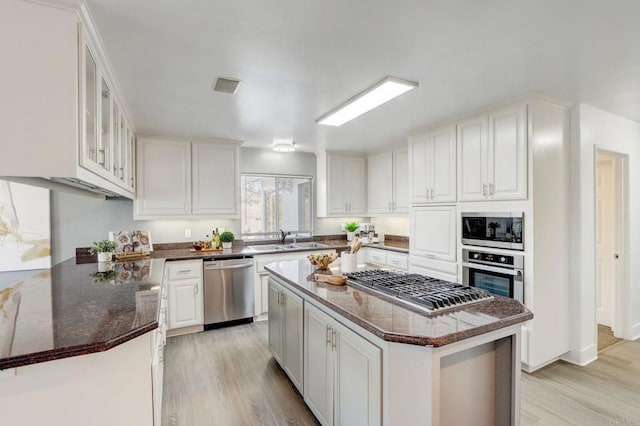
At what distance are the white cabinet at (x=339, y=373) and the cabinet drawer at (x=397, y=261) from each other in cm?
221

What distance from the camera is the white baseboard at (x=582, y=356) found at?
9.37ft

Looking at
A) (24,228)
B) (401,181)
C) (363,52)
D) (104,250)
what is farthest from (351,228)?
(24,228)

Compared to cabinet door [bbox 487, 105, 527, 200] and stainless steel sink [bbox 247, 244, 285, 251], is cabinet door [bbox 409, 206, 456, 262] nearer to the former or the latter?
cabinet door [bbox 487, 105, 527, 200]

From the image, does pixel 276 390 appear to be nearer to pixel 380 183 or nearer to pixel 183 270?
pixel 183 270

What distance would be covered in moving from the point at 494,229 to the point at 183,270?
3.35 meters

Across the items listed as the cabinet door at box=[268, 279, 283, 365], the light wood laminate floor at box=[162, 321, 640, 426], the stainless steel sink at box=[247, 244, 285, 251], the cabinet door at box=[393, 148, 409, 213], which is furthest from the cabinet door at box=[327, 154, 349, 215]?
the light wood laminate floor at box=[162, 321, 640, 426]

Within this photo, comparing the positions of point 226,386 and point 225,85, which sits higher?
point 225,85

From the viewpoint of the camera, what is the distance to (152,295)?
1.87 m

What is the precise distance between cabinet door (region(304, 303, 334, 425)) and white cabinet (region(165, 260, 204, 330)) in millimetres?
2042

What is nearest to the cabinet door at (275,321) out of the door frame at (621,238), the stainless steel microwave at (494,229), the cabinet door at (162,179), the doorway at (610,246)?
the cabinet door at (162,179)

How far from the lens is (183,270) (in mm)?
3594

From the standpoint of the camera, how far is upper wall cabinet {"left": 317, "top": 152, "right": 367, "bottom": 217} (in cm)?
491

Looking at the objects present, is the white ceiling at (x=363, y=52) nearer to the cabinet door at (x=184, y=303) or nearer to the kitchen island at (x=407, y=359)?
the kitchen island at (x=407, y=359)

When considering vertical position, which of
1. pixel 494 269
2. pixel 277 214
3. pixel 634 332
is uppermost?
pixel 277 214
